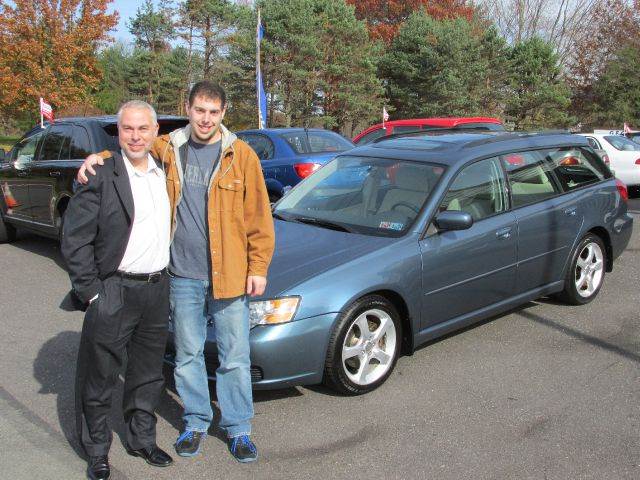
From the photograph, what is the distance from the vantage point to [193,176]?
3102mm

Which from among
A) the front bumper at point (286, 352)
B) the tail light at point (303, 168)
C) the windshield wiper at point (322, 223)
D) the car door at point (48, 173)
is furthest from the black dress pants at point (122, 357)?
the tail light at point (303, 168)

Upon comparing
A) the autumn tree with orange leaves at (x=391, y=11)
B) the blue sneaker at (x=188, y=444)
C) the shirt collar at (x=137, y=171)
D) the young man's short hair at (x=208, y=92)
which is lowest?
the blue sneaker at (x=188, y=444)

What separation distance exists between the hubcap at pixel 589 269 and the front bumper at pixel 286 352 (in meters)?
3.03

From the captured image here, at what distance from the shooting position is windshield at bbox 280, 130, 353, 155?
9394mm

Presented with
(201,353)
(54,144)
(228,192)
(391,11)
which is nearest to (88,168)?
(228,192)

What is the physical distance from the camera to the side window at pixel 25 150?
7914 mm

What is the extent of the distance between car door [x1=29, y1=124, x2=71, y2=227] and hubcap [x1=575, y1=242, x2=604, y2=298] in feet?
17.8

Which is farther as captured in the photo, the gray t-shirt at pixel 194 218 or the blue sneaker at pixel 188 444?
the blue sneaker at pixel 188 444

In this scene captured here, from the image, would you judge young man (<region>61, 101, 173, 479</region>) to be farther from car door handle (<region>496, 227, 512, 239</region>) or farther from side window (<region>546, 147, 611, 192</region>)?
side window (<region>546, 147, 611, 192</region>)

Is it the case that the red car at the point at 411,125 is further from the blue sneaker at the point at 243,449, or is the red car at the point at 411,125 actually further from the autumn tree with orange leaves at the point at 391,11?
the autumn tree with orange leaves at the point at 391,11

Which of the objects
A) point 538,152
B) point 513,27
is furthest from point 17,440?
point 513,27

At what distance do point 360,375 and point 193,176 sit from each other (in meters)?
1.69

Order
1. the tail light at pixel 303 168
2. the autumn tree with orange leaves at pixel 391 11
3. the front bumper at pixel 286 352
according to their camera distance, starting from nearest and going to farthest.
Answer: the front bumper at pixel 286 352
the tail light at pixel 303 168
the autumn tree with orange leaves at pixel 391 11

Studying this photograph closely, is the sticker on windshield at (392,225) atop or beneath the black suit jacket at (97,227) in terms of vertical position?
beneath
